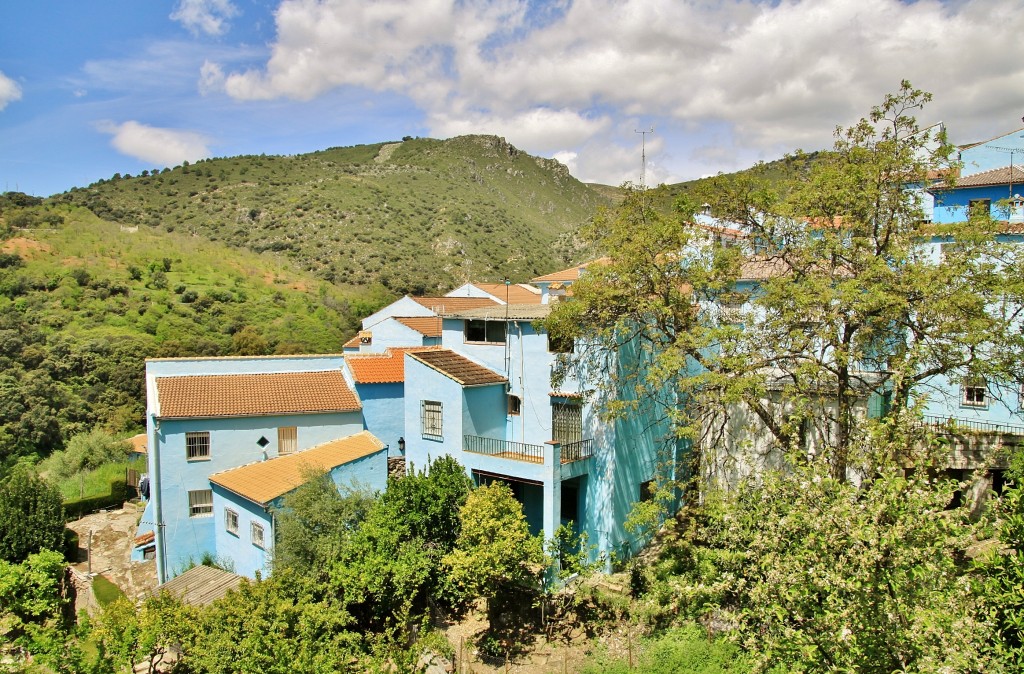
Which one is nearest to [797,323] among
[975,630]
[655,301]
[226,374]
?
[655,301]

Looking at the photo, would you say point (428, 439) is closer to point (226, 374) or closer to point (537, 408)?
point (537, 408)

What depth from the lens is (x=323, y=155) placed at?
12500 centimetres

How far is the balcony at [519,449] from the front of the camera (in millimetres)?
19161

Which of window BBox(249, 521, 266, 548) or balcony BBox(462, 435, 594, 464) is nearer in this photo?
balcony BBox(462, 435, 594, 464)

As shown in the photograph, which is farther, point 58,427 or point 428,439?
point 58,427

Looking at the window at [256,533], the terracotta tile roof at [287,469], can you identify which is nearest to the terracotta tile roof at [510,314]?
the terracotta tile roof at [287,469]

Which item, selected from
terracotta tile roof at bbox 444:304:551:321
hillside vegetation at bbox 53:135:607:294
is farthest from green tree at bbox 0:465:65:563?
hillside vegetation at bbox 53:135:607:294

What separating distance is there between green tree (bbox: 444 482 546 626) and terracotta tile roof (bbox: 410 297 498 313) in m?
23.6

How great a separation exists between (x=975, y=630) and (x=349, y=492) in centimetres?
1613

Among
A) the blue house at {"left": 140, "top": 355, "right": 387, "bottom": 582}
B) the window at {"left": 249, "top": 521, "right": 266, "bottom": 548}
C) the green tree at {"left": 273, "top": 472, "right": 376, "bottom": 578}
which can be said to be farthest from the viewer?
the blue house at {"left": 140, "top": 355, "right": 387, "bottom": 582}

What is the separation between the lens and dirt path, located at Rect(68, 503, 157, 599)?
926 inches

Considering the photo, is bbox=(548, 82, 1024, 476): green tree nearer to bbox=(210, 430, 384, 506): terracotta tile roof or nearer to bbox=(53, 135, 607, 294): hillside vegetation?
bbox=(210, 430, 384, 506): terracotta tile roof

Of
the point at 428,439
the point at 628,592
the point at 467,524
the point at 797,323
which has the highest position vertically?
the point at 797,323

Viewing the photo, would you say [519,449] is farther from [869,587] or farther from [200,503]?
[869,587]
